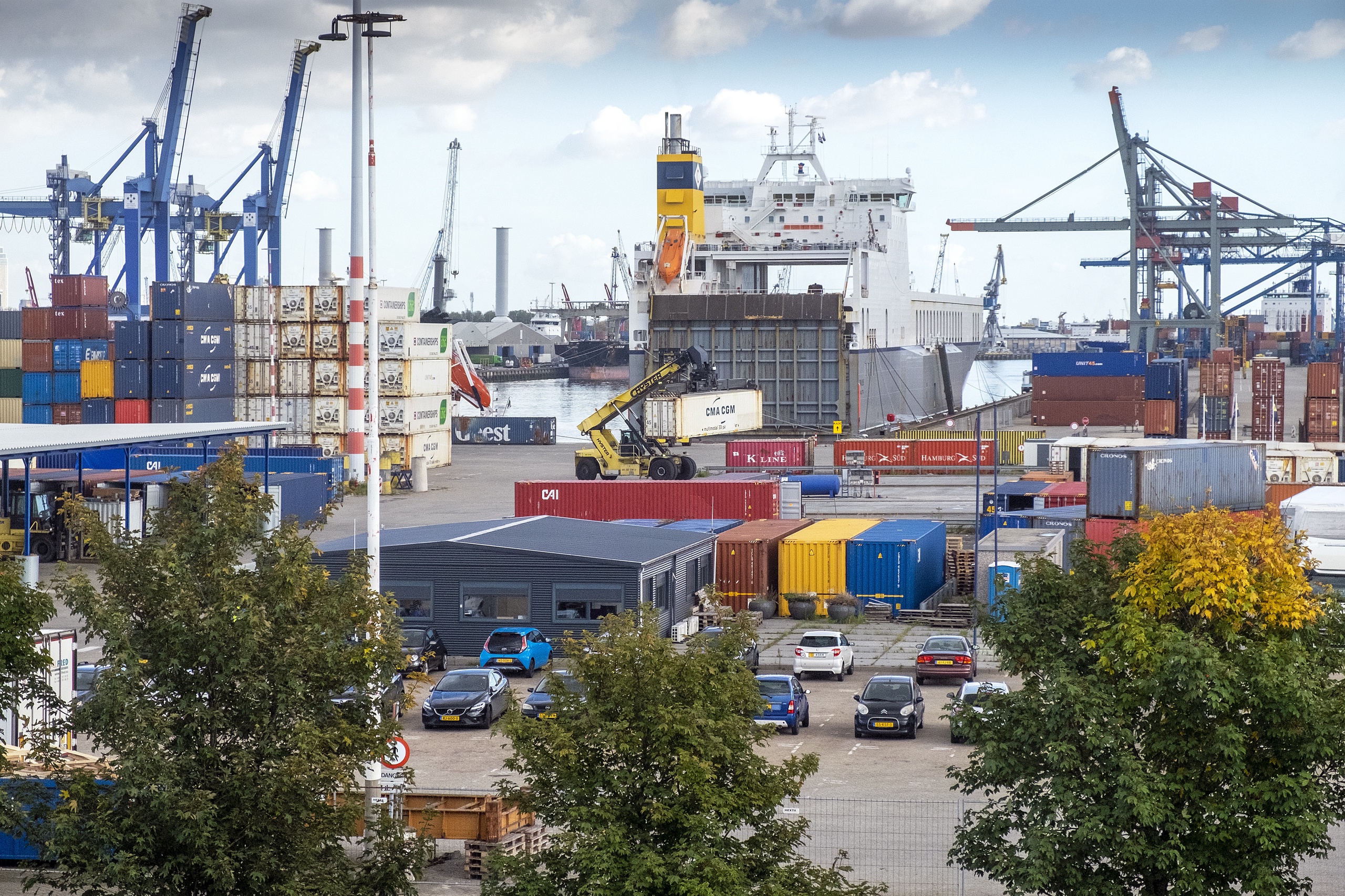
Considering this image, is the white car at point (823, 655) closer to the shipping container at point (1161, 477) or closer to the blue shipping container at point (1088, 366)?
the shipping container at point (1161, 477)

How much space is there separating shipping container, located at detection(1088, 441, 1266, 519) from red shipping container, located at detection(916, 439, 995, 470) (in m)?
26.1

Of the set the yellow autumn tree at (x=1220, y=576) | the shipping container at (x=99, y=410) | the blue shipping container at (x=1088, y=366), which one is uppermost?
the blue shipping container at (x=1088, y=366)

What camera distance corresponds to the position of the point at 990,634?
13.8 meters

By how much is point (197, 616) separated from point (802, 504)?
137 feet

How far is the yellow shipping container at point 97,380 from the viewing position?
6881 centimetres

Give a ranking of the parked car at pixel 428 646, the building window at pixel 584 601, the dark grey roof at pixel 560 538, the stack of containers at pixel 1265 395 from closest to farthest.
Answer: the parked car at pixel 428 646 < the building window at pixel 584 601 < the dark grey roof at pixel 560 538 < the stack of containers at pixel 1265 395

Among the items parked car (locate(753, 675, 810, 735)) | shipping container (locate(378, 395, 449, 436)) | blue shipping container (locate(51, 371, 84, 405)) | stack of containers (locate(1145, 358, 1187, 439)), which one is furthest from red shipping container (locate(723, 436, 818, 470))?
parked car (locate(753, 675, 810, 735))

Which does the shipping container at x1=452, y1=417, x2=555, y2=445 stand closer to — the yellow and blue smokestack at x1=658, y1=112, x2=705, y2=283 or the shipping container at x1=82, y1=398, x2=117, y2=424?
the yellow and blue smokestack at x1=658, y1=112, x2=705, y2=283

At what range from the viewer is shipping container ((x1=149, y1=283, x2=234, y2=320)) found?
68375 millimetres

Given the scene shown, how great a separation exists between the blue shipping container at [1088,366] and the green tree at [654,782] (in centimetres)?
8392

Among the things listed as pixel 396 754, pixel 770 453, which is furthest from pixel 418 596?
pixel 770 453

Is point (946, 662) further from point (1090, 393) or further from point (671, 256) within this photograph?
point (1090, 393)

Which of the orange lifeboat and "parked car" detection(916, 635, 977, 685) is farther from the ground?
the orange lifeboat

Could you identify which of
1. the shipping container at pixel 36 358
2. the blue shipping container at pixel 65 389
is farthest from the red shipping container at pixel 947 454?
the shipping container at pixel 36 358
